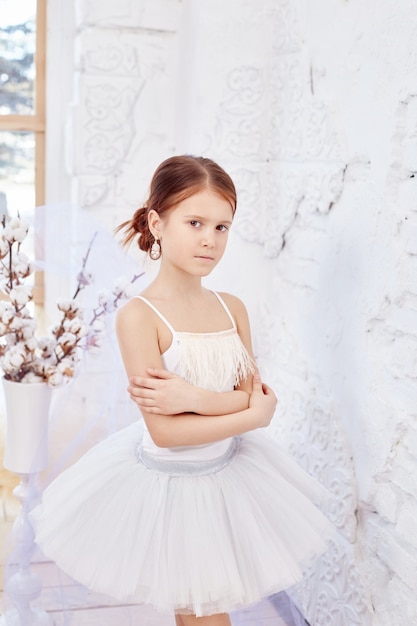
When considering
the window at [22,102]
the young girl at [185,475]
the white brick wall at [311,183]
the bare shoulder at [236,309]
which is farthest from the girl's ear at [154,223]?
the window at [22,102]

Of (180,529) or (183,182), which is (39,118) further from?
(180,529)

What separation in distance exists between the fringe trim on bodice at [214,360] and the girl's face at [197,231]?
140mm

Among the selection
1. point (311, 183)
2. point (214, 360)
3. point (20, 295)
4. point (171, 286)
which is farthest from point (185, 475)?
point (311, 183)

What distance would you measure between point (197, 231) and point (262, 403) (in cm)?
37

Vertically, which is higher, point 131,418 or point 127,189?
point 127,189

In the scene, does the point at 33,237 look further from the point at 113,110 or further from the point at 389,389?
the point at 389,389

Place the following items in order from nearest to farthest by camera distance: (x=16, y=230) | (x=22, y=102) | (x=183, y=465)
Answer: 1. (x=183, y=465)
2. (x=16, y=230)
3. (x=22, y=102)

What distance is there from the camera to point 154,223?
1569mm

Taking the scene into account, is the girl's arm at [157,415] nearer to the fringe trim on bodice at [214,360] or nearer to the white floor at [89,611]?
the fringe trim on bodice at [214,360]

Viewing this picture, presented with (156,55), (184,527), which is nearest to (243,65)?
(156,55)

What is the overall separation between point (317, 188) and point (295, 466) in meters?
0.70

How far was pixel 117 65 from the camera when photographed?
2543 millimetres

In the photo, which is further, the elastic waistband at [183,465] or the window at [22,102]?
the window at [22,102]

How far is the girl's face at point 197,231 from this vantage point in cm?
151
